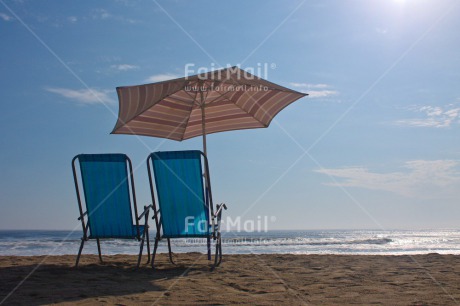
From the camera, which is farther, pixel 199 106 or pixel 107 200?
pixel 199 106

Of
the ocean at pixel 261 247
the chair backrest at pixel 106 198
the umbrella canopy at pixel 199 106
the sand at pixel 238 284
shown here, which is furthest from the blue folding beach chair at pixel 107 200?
the ocean at pixel 261 247

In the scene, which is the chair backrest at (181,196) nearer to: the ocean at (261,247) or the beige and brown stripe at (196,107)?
the beige and brown stripe at (196,107)

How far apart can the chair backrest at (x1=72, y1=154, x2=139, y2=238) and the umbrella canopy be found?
3.09 ft

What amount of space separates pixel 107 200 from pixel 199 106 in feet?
7.50

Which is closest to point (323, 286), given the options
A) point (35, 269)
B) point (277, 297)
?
point (277, 297)

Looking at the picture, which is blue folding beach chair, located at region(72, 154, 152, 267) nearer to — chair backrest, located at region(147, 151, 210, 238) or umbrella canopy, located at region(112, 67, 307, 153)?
chair backrest, located at region(147, 151, 210, 238)

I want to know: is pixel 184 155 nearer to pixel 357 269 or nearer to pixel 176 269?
pixel 176 269

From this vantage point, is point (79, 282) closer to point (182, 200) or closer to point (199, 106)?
point (182, 200)

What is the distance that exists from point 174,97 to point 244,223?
2.11 m

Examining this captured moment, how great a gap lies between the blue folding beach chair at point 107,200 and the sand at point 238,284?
1.37 feet

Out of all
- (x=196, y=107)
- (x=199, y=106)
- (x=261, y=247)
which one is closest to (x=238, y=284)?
(x=199, y=106)

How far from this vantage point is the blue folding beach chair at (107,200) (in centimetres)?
463

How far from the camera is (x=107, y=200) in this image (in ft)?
15.4

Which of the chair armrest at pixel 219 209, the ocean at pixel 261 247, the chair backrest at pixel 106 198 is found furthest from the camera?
the ocean at pixel 261 247
